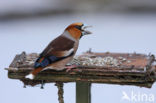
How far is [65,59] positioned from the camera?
1.99 m

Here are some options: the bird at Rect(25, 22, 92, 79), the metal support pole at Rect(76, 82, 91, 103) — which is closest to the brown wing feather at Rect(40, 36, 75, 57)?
the bird at Rect(25, 22, 92, 79)

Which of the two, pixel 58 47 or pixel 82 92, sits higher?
pixel 58 47

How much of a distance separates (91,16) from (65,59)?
3180 mm

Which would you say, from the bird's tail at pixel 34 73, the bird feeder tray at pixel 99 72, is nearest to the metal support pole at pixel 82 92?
the bird feeder tray at pixel 99 72

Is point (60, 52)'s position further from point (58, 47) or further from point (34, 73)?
point (34, 73)

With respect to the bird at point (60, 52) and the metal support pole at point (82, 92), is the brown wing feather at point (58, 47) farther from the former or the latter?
the metal support pole at point (82, 92)

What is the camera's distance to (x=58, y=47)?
1.99 m

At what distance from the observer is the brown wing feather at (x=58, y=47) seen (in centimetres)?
197

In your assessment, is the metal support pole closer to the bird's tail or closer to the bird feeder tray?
the bird feeder tray

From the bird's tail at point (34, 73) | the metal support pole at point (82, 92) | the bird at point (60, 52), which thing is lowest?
the metal support pole at point (82, 92)

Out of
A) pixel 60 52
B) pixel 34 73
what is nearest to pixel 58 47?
pixel 60 52

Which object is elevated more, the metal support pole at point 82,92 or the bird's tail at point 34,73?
the bird's tail at point 34,73

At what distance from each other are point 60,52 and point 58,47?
0.02 metres

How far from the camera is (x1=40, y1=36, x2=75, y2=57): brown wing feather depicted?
6.45ft
